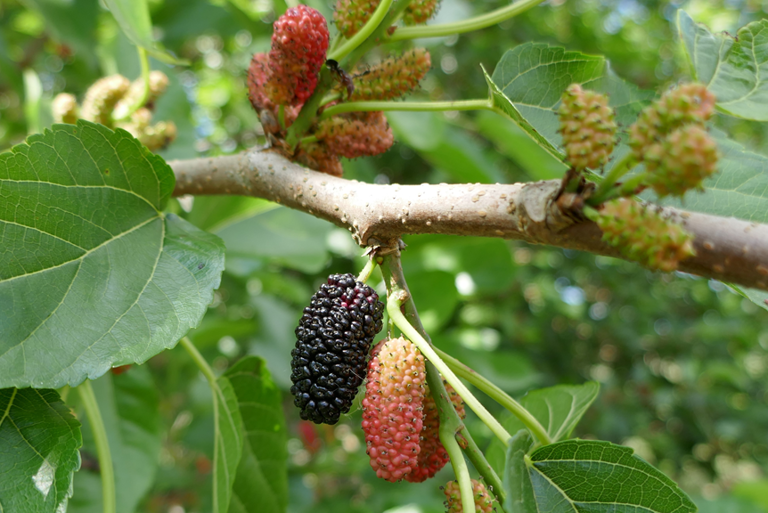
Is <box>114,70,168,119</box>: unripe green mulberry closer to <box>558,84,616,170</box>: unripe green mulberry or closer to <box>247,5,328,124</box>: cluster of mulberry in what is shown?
<box>247,5,328,124</box>: cluster of mulberry

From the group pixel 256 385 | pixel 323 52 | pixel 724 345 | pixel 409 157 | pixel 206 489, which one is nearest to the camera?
pixel 323 52

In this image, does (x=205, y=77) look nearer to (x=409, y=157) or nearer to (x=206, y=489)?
(x=409, y=157)

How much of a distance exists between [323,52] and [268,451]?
664 mm

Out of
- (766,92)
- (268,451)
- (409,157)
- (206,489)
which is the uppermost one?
(766,92)

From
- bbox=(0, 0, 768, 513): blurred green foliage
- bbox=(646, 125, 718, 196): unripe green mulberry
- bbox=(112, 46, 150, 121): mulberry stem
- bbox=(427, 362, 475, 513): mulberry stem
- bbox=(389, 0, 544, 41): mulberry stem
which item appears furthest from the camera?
bbox=(0, 0, 768, 513): blurred green foliage

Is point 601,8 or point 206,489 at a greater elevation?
point 601,8

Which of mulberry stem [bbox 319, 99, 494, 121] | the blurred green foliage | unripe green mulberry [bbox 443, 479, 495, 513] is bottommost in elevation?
the blurred green foliage

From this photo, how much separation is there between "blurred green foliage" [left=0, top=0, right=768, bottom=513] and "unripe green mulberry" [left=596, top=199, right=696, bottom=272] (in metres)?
0.79

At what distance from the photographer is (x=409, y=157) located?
328cm

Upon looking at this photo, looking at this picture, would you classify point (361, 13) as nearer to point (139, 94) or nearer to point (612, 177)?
point (612, 177)

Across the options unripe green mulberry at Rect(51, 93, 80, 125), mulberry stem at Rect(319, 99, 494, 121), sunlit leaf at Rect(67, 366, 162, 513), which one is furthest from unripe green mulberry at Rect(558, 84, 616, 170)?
sunlit leaf at Rect(67, 366, 162, 513)

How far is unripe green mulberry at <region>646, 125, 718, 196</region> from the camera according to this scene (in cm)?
42

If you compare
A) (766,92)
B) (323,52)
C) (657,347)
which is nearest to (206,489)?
(323,52)

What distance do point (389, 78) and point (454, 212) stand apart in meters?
0.30
